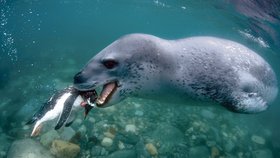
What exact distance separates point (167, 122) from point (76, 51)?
47.8 ft

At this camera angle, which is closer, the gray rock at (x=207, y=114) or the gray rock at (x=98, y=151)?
the gray rock at (x=98, y=151)

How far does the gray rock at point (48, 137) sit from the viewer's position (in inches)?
240

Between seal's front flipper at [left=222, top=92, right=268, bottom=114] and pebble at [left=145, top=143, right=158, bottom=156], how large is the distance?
8.93ft

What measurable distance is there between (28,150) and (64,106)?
10.7 ft

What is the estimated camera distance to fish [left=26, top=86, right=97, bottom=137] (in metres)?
2.96

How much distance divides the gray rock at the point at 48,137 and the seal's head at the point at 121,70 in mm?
3603

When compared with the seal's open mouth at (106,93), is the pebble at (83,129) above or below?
below

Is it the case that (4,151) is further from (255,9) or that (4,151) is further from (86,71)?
(255,9)

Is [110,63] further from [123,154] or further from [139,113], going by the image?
[139,113]

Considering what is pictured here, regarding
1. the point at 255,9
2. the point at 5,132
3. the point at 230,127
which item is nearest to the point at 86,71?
the point at 5,132

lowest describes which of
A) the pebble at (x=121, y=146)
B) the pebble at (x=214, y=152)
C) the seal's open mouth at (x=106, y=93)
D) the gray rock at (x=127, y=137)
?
the pebble at (x=214, y=152)

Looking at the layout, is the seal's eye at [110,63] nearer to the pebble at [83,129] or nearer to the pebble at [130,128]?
the pebble at [83,129]

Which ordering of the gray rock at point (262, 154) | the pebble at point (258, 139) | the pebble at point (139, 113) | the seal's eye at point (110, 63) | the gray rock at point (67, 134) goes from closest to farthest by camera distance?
1. the seal's eye at point (110, 63)
2. the gray rock at point (67, 134)
3. the pebble at point (139, 113)
4. the gray rock at point (262, 154)
5. the pebble at point (258, 139)

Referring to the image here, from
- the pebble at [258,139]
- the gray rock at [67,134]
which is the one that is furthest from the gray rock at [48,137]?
the pebble at [258,139]
